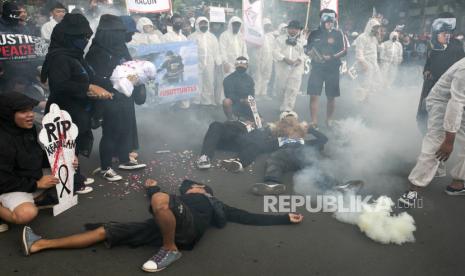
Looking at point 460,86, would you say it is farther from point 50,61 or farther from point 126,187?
point 50,61

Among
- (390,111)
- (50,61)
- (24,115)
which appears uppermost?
(50,61)

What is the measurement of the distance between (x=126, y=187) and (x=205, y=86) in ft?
19.1

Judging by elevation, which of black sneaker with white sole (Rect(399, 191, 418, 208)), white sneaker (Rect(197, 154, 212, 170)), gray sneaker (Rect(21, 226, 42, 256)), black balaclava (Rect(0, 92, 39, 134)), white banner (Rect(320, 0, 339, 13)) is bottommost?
black sneaker with white sole (Rect(399, 191, 418, 208))

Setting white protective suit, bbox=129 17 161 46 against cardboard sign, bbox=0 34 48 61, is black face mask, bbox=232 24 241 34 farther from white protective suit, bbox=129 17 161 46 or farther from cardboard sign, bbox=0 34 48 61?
cardboard sign, bbox=0 34 48 61

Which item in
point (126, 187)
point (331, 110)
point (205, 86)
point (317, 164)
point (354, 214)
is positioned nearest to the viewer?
point (354, 214)

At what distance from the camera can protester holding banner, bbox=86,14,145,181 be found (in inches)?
201

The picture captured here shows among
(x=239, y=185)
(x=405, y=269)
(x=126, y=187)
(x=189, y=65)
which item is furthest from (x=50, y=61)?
(x=189, y=65)

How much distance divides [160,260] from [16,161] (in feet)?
5.35

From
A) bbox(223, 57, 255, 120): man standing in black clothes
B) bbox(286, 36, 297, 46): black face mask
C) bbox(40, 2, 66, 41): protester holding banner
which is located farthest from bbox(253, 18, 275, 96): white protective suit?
bbox(40, 2, 66, 41): protester holding banner

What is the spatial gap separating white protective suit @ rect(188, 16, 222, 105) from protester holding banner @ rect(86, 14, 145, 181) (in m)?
4.90

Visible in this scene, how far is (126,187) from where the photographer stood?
197 inches

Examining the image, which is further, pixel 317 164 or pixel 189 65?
pixel 189 65

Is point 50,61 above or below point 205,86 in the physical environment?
above

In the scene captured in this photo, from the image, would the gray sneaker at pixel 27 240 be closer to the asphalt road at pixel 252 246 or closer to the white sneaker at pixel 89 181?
the asphalt road at pixel 252 246
